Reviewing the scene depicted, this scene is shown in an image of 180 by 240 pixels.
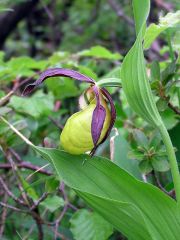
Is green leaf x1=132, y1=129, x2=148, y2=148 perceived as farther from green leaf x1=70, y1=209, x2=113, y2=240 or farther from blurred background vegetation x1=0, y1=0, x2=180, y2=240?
green leaf x1=70, y1=209, x2=113, y2=240

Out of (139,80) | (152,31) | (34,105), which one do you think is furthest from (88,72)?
(139,80)

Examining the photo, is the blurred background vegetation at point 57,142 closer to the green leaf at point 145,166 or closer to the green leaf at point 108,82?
the green leaf at point 145,166

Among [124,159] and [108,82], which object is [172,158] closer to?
[108,82]

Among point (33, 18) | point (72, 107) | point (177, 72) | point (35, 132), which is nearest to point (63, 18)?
point (33, 18)

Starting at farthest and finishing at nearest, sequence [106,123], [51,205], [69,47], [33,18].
Answer: 1. [33,18]
2. [69,47]
3. [51,205]
4. [106,123]

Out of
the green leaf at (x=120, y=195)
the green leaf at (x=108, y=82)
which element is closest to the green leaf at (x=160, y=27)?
the green leaf at (x=108, y=82)

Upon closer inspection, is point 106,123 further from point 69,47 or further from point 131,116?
point 69,47
